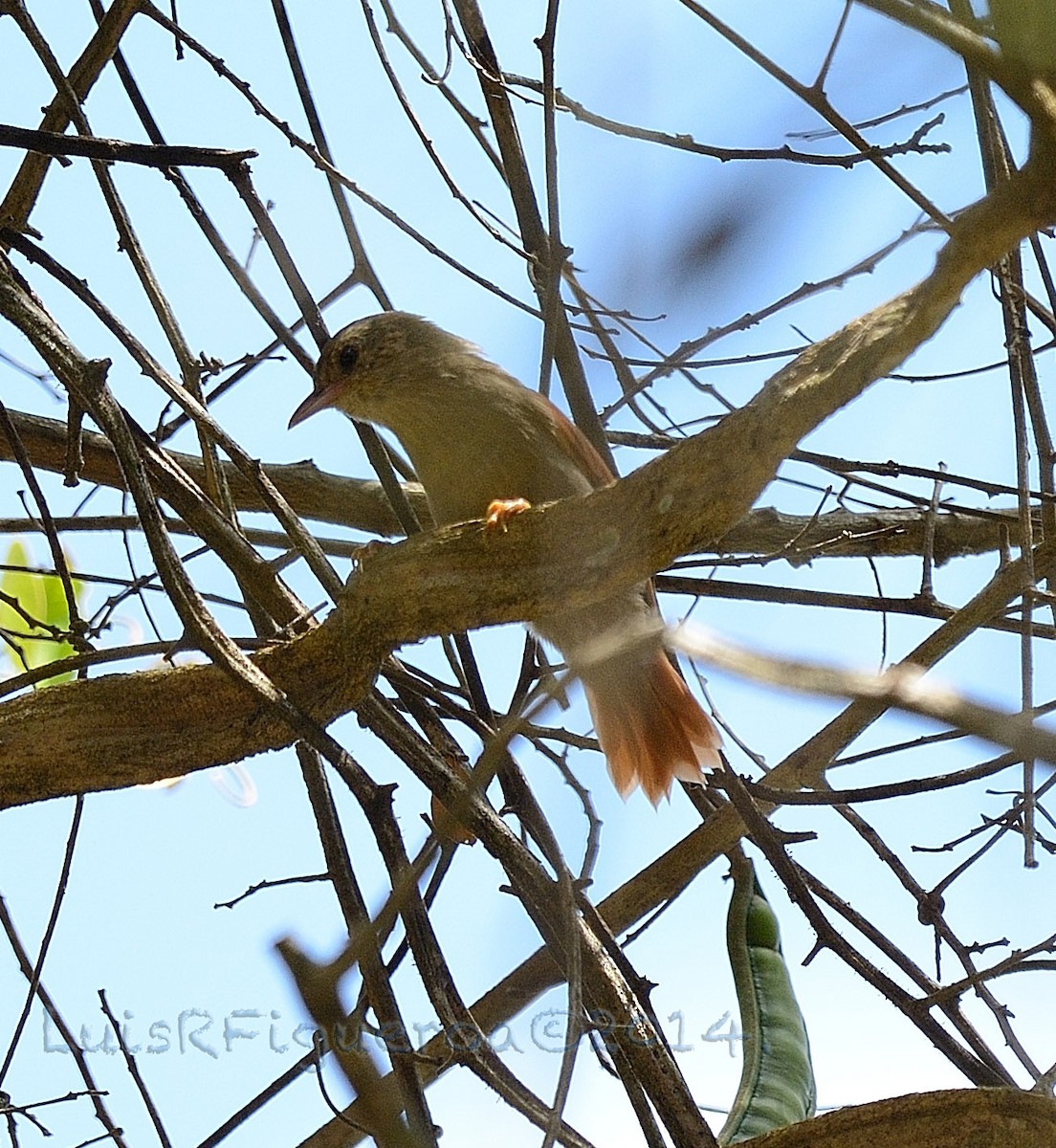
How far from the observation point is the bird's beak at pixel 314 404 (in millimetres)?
3908

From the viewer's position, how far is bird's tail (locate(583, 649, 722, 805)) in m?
3.34

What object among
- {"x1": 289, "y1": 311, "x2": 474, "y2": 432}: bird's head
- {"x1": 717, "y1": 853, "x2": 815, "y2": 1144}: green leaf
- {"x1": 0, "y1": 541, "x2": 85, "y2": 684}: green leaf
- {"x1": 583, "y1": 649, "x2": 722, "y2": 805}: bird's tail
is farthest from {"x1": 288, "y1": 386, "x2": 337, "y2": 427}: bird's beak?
{"x1": 717, "y1": 853, "x2": 815, "y2": 1144}: green leaf

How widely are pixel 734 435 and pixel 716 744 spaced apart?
1617 millimetres

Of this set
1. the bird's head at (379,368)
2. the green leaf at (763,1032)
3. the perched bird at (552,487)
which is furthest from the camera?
the bird's head at (379,368)

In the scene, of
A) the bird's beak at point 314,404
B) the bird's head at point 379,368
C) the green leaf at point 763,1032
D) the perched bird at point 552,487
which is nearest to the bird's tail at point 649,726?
the perched bird at point 552,487

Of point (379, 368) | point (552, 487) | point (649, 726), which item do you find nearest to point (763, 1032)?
point (649, 726)

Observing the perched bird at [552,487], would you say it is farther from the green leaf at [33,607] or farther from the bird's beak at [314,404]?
the green leaf at [33,607]

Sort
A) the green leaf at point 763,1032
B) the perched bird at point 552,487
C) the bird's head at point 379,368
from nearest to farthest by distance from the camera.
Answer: the green leaf at point 763,1032 < the perched bird at point 552,487 < the bird's head at point 379,368

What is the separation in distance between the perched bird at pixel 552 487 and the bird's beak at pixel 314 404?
15 cm

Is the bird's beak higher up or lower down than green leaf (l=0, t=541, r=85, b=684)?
higher up

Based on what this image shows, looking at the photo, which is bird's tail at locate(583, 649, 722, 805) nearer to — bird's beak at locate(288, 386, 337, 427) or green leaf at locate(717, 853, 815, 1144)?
green leaf at locate(717, 853, 815, 1144)

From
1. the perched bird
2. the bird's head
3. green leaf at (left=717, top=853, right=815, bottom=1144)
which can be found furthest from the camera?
the bird's head

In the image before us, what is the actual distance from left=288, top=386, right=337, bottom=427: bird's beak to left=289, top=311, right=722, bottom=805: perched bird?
145 mm

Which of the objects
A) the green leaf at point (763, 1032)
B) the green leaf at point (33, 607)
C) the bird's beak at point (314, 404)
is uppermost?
the bird's beak at point (314, 404)
